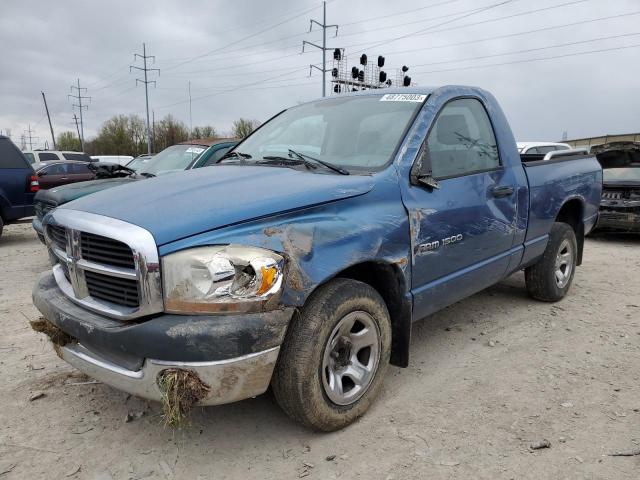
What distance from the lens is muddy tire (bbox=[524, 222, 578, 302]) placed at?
15.6 feet

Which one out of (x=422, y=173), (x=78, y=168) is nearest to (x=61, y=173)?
(x=78, y=168)

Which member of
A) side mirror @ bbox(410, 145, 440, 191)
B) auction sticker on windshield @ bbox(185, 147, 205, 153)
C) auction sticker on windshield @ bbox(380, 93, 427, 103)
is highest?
auction sticker on windshield @ bbox(380, 93, 427, 103)

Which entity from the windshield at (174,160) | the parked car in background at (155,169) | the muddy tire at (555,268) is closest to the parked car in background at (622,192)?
the muddy tire at (555,268)

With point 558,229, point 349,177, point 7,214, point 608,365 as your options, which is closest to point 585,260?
point 558,229

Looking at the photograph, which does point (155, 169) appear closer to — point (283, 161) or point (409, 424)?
point (283, 161)

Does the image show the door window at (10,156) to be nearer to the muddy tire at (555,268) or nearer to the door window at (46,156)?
the muddy tire at (555,268)

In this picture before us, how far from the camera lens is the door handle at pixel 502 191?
12.0 feet

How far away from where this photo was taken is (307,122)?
3730 mm

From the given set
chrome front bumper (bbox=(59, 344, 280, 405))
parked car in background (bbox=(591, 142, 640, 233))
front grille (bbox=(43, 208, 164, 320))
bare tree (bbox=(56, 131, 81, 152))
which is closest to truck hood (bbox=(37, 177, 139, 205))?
front grille (bbox=(43, 208, 164, 320))

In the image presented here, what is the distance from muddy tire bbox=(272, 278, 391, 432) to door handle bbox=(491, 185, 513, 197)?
1.42m

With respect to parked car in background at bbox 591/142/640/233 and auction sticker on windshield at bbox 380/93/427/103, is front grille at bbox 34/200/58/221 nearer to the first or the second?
auction sticker on windshield at bbox 380/93/427/103

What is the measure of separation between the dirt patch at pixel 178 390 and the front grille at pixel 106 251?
511 millimetres

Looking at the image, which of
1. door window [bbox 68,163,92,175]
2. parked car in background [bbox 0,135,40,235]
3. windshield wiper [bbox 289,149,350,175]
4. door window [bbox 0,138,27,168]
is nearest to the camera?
windshield wiper [bbox 289,149,350,175]

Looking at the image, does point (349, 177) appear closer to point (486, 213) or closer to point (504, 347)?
point (486, 213)
